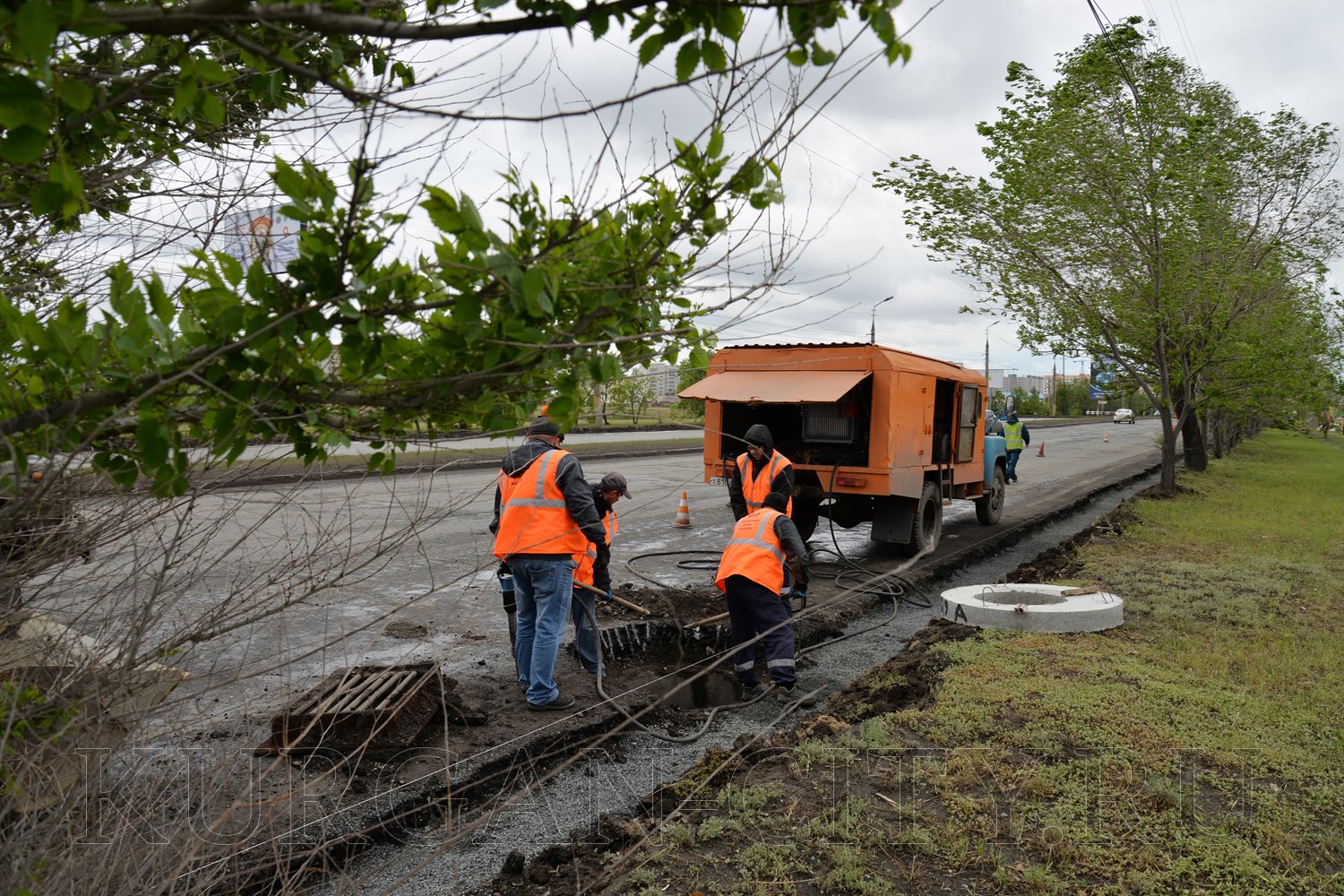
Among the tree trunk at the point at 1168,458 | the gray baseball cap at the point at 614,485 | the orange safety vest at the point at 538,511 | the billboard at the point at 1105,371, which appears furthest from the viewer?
the billboard at the point at 1105,371

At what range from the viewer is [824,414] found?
11.3 metres

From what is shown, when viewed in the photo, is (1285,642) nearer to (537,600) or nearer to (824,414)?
(824,414)

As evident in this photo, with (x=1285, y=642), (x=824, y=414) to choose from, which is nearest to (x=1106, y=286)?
(x=824, y=414)

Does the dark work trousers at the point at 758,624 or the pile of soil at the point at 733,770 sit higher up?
the dark work trousers at the point at 758,624

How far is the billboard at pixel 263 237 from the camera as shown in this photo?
2.00m

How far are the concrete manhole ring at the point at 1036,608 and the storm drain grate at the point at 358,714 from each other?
16.1 ft

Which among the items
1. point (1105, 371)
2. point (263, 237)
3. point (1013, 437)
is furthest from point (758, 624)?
point (1013, 437)

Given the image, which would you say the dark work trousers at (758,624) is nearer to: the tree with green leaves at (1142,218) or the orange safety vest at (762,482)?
the orange safety vest at (762,482)

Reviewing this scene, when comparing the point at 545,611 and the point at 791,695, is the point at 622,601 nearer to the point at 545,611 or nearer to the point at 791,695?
the point at 791,695

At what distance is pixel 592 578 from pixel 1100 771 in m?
3.24

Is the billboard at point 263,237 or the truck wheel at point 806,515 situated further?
the truck wheel at point 806,515

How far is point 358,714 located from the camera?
4875 millimetres

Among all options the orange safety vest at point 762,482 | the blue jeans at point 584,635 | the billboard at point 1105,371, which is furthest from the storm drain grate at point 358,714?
the billboard at point 1105,371

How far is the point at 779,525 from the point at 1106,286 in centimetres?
1364
